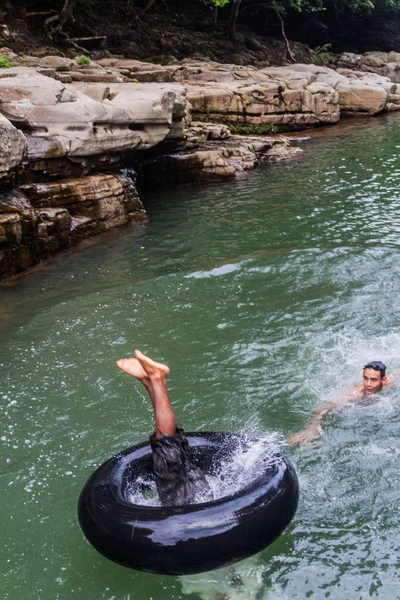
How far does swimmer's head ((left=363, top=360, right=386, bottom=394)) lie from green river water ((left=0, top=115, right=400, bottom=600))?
0.66ft

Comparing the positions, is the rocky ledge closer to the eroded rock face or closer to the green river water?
the eroded rock face

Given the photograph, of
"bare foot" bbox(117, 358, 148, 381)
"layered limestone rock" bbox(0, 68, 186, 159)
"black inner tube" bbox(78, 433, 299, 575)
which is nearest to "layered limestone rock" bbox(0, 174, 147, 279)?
"layered limestone rock" bbox(0, 68, 186, 159)

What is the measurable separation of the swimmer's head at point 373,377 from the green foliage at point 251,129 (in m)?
17.5

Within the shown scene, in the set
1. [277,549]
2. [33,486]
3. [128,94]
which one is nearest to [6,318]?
[33,486]

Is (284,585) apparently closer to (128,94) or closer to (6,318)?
(6,318)

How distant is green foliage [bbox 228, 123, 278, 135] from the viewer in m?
22.8

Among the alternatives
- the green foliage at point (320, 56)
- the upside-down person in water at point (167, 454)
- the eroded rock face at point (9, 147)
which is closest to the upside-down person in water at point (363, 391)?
the upside-down person in water at point (167, 454)

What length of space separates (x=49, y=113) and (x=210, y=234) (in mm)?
4233

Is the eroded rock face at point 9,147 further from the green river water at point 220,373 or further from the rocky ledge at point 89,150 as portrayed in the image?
the green river water at point 220,373

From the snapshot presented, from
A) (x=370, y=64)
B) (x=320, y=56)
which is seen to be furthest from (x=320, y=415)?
(x=370, y=64)

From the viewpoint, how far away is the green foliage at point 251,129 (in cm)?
2283

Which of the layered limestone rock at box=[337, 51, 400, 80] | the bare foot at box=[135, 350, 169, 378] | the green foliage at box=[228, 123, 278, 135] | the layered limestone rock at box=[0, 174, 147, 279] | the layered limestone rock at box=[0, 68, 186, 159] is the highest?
the layered limestone rock at box=[337, 51, 400, 80]

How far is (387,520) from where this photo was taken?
5055mm

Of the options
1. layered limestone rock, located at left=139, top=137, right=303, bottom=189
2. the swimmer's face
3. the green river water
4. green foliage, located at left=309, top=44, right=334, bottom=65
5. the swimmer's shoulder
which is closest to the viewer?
the green river water
